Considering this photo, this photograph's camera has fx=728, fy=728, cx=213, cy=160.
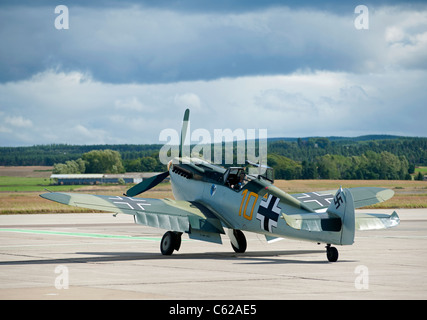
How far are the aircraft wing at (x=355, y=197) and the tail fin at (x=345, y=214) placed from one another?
4.58 metres

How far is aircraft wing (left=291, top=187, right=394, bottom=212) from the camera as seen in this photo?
22422 millimetres

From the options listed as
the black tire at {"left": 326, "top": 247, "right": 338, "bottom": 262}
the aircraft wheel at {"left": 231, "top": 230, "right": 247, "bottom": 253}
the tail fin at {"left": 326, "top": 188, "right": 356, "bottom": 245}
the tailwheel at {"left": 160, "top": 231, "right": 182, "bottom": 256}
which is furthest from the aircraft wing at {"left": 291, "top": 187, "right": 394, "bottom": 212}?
the tail fin at {"left": 326, "top": 188, "right": 356, "bottom": 245}

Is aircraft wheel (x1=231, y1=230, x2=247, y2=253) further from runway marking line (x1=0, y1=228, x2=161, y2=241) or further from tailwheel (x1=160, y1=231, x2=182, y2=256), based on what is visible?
runway marking line (x1=0, y1=228, x2=161, y2=241)

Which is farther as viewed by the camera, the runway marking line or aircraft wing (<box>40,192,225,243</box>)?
the runway marking line

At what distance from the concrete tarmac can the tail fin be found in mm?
772

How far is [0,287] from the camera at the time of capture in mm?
13766

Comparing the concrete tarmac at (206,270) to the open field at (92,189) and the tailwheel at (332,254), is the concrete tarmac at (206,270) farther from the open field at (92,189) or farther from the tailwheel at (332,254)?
the open field at (92,189)

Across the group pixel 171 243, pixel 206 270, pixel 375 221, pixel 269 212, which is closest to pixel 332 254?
pixel 375 221

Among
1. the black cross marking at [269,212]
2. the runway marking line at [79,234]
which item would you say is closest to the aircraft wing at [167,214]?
the black cross marking at [269,212]

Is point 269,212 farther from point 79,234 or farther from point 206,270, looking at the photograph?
point 79,234

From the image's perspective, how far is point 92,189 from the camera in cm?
11812

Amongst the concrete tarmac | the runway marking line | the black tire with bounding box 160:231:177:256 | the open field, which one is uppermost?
the open field

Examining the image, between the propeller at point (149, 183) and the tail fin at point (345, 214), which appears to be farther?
the propeller at point (149, 183)

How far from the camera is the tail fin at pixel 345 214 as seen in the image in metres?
17.2
